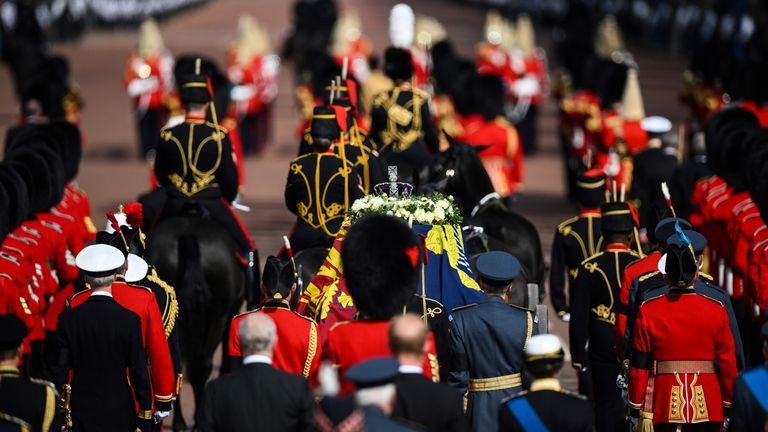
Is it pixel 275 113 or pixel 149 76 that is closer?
pixel 149 76

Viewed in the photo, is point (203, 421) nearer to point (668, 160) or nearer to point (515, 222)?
point (515, 222)

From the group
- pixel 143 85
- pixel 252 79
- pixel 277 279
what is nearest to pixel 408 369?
pixel 277 279

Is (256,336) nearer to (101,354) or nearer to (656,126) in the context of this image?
(101,354)

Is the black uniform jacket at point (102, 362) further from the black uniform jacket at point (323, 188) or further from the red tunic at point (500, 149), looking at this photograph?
the red tunic at point (500, 149)

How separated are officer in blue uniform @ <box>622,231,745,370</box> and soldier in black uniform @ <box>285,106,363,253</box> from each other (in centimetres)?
205

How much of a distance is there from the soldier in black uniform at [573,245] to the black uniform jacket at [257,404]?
3636 mm

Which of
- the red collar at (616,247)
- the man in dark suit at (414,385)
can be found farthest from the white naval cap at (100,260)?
the red collar at (616,247)

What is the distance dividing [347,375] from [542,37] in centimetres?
4148

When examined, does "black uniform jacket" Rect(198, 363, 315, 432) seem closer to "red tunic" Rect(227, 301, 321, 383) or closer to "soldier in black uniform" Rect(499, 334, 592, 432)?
"soldier in black uniform" Rect(499, 334, 592, 432)

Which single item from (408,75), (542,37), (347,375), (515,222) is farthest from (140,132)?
(542,37)

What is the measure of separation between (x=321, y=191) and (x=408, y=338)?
12.0ft

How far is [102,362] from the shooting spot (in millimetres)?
8203

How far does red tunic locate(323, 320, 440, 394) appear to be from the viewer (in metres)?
7.21

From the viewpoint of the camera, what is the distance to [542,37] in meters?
47.3
